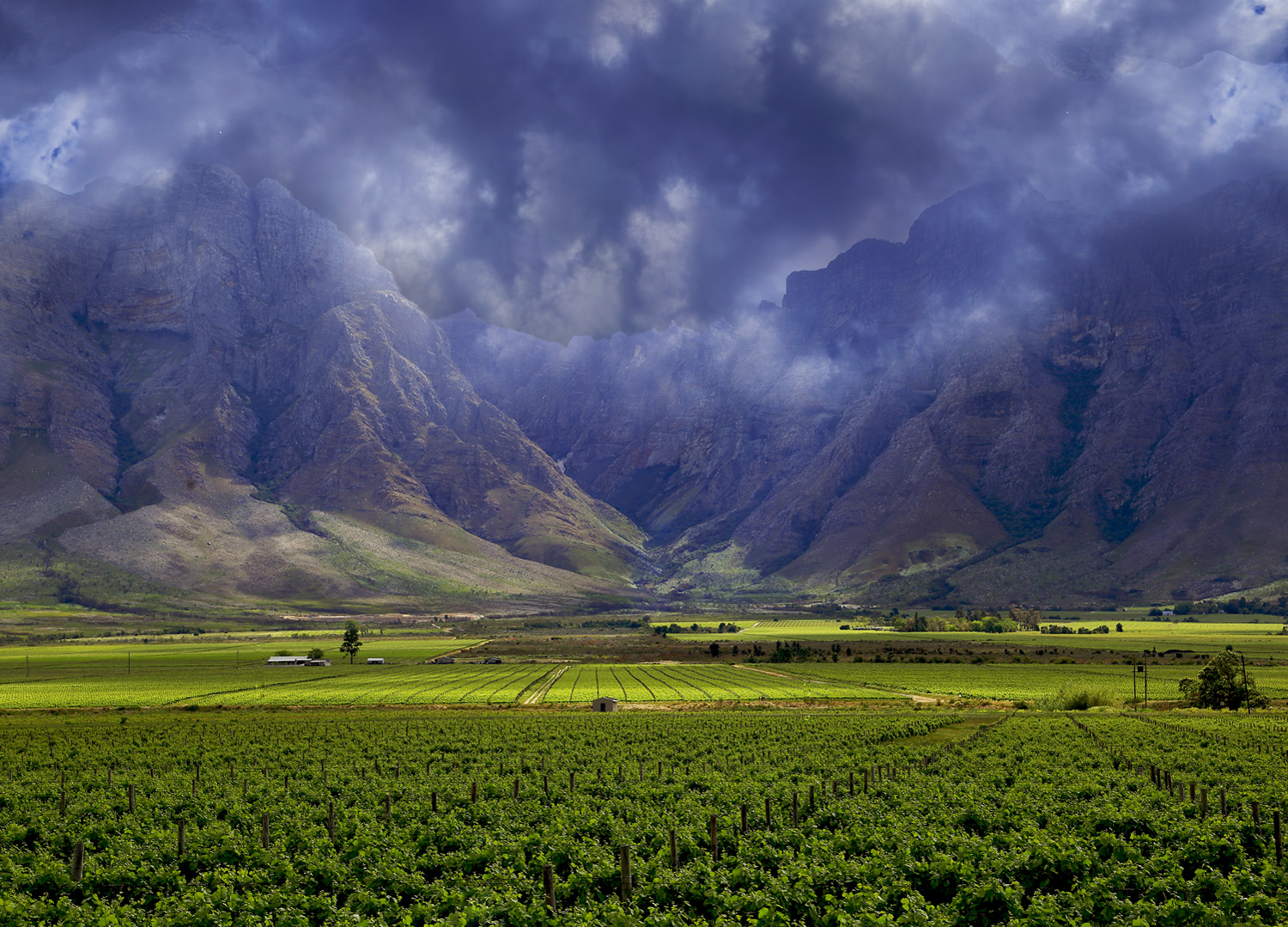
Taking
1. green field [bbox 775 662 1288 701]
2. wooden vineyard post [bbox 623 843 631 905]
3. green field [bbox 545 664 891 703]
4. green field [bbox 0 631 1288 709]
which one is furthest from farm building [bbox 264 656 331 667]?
wooden vineyard post [bbox 623 843 631 905]

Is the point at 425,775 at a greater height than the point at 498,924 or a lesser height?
lesser

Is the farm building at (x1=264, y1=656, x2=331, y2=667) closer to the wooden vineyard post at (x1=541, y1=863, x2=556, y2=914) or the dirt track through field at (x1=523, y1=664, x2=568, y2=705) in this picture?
the dirt track through field at (x1=523, y1=664, x2=568, y2=705)

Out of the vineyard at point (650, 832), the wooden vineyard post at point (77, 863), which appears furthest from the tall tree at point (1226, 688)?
the wooden vineyard post at point (77, 863)

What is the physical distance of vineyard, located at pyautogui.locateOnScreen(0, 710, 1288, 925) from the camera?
751 inches

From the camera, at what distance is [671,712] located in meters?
78.5

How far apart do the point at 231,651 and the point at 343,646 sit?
1296 inches

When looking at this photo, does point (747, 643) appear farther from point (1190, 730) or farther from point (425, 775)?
point (425, 775)

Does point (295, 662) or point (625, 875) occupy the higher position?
point (625, 875)

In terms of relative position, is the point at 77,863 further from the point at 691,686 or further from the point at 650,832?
the point at 691,686

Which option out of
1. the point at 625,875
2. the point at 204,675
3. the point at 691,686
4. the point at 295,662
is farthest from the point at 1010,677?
the point at 204,675

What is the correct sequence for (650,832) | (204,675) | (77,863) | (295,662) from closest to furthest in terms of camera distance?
1. (77,863)
2. (650,832)
3. (204,675)
4. (295,662)

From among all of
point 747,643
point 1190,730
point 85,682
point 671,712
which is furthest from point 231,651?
point 1190,730

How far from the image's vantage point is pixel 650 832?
26672 mm

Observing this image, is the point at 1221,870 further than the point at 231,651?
No
